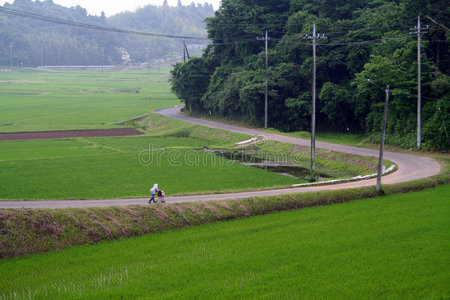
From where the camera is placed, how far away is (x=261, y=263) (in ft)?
44.0

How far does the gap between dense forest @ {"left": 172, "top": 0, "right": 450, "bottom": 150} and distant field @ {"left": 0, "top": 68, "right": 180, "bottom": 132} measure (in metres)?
14.2

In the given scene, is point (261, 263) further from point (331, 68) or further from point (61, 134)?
point (61, 134)

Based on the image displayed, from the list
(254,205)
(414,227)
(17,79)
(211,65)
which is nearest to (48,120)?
(211,65)

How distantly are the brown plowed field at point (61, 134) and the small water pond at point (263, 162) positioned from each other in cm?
1578

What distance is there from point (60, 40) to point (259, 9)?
132 m

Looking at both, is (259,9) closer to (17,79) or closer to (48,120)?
(48,120)

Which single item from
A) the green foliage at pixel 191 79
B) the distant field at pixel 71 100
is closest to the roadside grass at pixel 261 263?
the distant field at pixel 71 100

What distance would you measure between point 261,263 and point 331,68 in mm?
40055

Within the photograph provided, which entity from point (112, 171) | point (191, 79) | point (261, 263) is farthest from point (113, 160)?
point (191, 79)

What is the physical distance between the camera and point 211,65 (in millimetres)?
68750

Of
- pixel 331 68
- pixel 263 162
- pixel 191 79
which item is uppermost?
pixel 331 68

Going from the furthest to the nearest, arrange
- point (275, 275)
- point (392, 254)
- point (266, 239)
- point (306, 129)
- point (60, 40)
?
point (60, 40) < point (306, 129) < point (266, 239) < point (392, 254) < point (275, 275)

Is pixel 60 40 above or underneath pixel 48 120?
above

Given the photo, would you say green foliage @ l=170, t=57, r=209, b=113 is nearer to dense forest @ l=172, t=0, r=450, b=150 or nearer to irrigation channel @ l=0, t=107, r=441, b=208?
dense forest @ l=172, t=0, r=450, b=150
